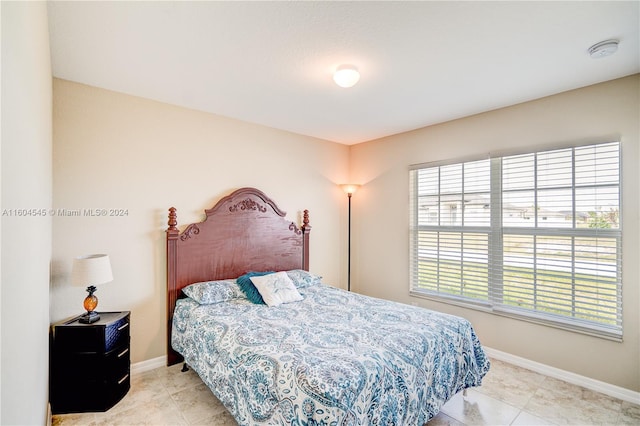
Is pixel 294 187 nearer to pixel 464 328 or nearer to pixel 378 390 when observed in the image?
pixel 464 328

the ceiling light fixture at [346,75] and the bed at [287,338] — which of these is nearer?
the bed at [287,338]

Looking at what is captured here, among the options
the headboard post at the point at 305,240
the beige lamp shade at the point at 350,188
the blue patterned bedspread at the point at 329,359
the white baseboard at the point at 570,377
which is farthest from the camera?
the beige lamp shade at the point at 350,188

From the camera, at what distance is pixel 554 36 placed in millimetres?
1978

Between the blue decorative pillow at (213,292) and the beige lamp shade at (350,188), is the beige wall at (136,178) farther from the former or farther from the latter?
the beige lamp shade at (350,188)

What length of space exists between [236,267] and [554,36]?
132 inches

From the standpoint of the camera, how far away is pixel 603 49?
207 centimetres

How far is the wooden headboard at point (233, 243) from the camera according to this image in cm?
305

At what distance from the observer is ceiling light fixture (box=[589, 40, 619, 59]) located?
2.02 m

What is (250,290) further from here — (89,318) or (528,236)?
(528,236)

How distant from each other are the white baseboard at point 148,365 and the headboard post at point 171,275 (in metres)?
0.06

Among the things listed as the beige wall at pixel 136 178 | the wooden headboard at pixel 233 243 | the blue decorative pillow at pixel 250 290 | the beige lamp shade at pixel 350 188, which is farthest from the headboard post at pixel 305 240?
the blue decorative pillow at pixel 250 290

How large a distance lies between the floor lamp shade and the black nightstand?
103mm

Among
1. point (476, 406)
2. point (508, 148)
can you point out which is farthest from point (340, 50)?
point (476, 406)

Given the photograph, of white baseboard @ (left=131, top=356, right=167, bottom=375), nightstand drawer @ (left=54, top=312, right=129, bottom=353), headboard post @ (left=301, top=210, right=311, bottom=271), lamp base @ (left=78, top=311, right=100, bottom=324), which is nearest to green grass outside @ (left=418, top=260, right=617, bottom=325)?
headboard post @ (left=301, top=210, right=311, bottom=271)
